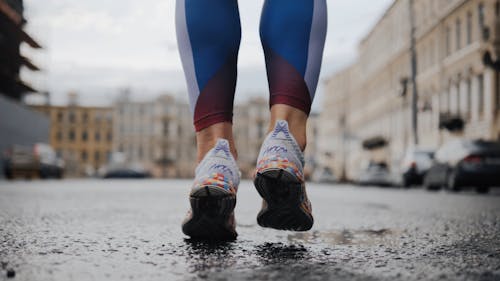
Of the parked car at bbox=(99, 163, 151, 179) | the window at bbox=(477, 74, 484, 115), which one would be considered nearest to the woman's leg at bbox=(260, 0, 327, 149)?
the window at bbox=(477, 74, 484, 115)

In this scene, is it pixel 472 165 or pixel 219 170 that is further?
pixel 472 165

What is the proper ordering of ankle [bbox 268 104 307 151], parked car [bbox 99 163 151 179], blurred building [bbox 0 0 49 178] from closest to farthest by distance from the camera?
ankle [bbox 268 104 307 151], blurred building [bbox 0 0 49 178], parked car [bbox 99 163 151 179]

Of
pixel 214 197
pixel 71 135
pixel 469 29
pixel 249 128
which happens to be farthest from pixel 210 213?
pixel 71 135

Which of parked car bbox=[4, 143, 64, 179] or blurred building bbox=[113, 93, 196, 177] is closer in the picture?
parked car bbox=[4, 143, 64, 179]

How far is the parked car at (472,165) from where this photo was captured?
571 inches

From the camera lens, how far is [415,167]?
2052cm

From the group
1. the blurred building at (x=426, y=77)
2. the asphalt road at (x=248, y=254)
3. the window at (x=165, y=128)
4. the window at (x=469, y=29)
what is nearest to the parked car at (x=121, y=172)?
the blurred building at (x=426, y=77)

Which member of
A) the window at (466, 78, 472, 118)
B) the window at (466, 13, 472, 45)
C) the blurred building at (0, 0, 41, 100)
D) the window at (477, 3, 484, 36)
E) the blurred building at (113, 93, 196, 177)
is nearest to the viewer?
the window at (477, 3, 484, 36)

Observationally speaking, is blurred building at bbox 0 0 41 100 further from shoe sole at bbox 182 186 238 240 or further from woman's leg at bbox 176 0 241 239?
shoe sole at bbox 182 186 238 240

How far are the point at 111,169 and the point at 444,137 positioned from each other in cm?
2156

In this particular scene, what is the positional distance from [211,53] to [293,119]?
0.34 meters

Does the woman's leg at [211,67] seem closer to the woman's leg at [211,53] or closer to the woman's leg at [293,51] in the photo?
the woman's leg at [211,53]

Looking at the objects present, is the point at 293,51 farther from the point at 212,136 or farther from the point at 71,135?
the point at 71,135

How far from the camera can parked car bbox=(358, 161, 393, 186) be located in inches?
1130
